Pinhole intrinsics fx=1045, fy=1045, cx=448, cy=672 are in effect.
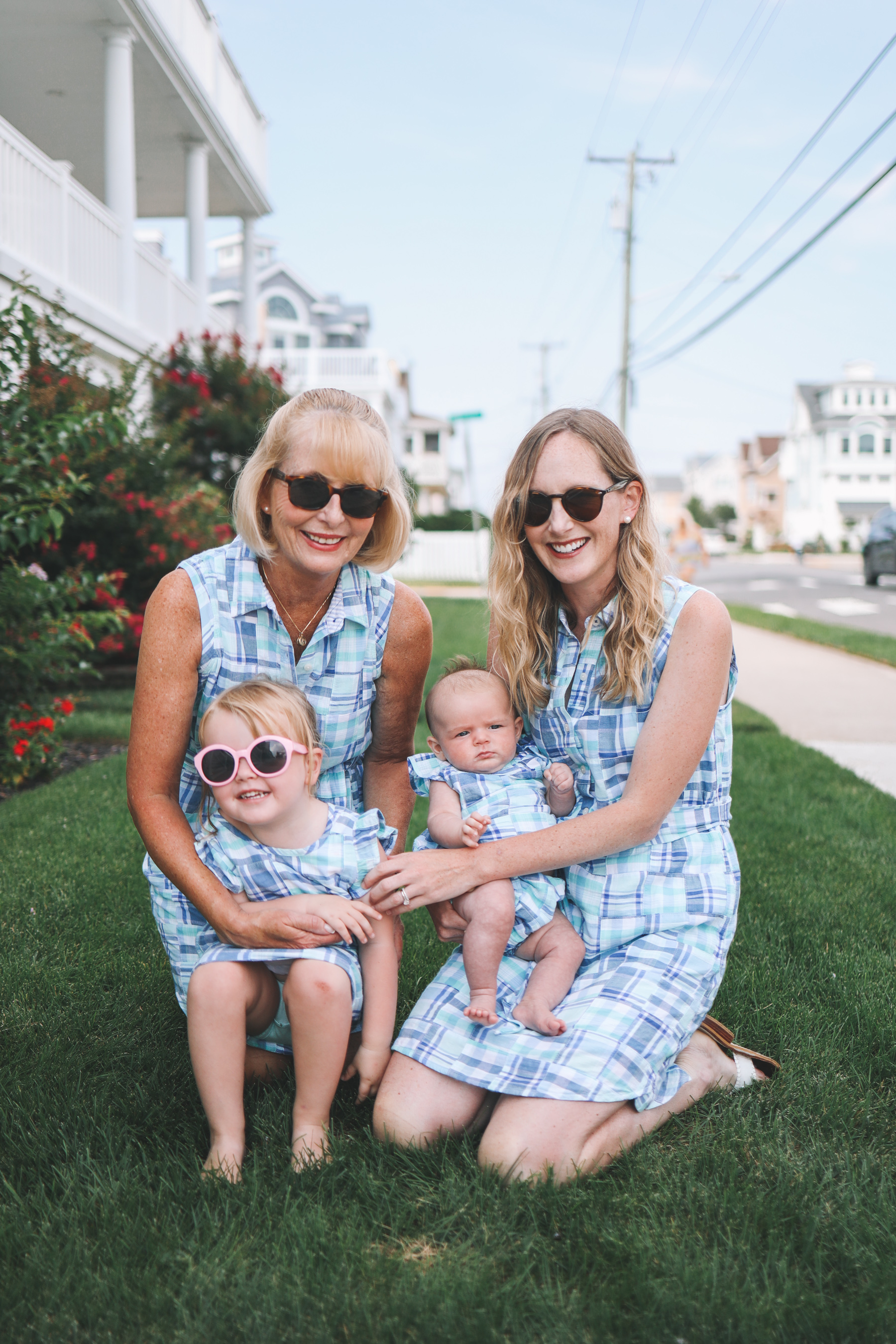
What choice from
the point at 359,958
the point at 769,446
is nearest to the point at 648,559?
the point at 359,958

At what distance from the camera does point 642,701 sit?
2.56 metres

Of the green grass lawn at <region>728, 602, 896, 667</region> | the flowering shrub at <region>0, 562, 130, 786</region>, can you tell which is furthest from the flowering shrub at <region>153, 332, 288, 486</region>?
the green grass lawn at <region>728, 602, 896, 667</region>

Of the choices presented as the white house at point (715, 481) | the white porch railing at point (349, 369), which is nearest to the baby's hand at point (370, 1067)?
the white porch railing at point (349, 369)

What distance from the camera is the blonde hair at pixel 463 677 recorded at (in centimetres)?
267

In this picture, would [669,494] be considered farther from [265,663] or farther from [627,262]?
[265,663]

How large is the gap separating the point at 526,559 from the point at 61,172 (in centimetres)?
835

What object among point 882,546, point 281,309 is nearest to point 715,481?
point 281,309

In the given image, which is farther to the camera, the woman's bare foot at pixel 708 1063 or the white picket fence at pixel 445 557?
the white picket fence at pixel 445 557

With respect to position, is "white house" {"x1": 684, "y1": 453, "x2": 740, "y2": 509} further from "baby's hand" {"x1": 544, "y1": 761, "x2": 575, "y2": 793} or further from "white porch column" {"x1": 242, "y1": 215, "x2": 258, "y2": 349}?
"baby's hand" {"x1": 544, "y1": 761, "x2": 575, "y2": 793}

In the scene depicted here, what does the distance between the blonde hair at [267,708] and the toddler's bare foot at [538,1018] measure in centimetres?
70

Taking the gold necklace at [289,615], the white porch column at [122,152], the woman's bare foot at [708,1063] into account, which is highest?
the white porch column at [122,152]

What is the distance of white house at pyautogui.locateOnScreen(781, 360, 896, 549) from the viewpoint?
62281 mm

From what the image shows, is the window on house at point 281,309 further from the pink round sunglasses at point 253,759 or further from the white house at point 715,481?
the white house at point 715,481

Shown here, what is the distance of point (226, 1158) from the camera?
2178 mm
